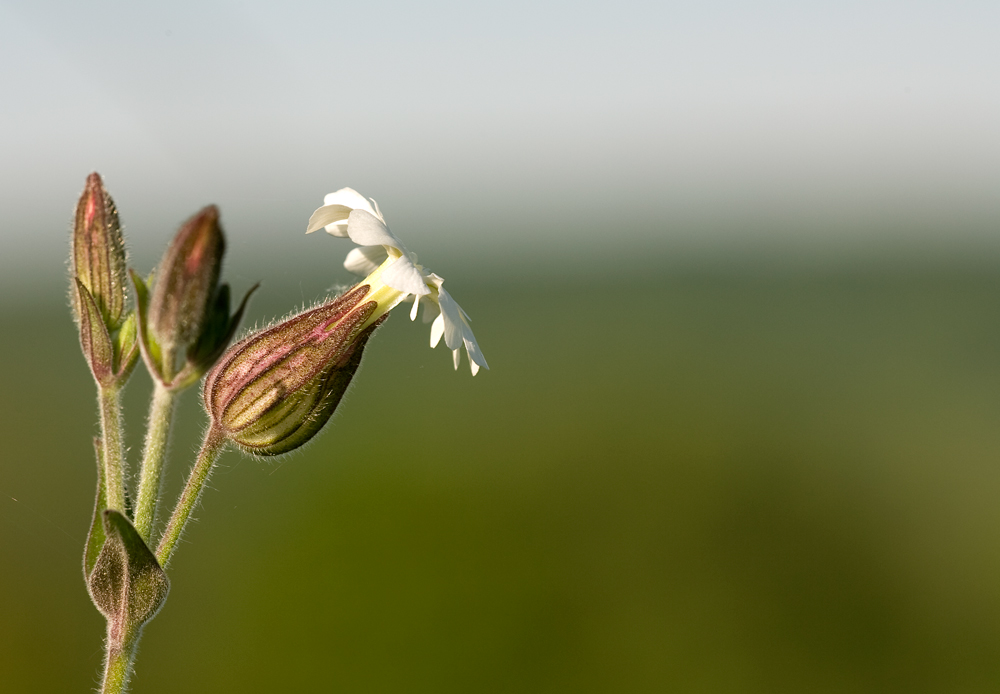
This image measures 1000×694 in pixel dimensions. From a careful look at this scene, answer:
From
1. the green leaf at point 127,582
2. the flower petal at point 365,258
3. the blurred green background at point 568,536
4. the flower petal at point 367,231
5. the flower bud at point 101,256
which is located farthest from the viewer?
the blurred green background at point 568,536

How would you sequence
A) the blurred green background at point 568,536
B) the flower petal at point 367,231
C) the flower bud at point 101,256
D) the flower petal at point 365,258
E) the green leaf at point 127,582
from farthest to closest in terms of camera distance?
the blurred green background at point 568,536
the flower petal at point 365,258
the flower bud at point 101,256
the flower petal at point 367,231
the green leaf at point 127,582

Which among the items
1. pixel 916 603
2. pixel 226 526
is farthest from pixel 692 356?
pixel 226 526

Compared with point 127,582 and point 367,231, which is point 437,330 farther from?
point 127,582

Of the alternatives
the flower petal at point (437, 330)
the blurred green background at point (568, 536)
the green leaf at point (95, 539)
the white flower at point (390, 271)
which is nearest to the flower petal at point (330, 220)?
the white flower at point (390, 271)

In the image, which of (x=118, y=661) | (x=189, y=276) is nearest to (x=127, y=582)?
(x=118, y=661)

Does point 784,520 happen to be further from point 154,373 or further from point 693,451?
point 154,373

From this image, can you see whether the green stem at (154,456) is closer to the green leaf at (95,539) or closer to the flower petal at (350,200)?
the green leaf at (95,539)
